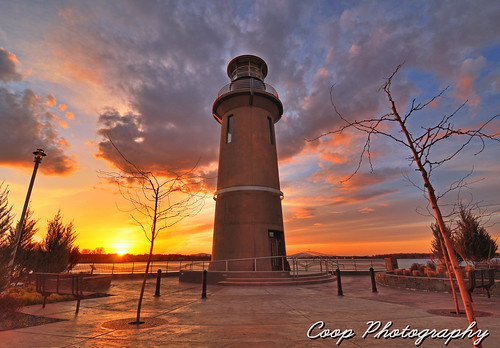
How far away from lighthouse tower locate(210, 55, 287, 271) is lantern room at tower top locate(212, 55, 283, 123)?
0.08 meters

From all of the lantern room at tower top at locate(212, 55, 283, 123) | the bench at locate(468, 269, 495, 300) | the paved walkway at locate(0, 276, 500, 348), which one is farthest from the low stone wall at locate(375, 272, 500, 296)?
the lantern room at tower top at locate(212, 55, 283, 123)

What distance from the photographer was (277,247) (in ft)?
59.2

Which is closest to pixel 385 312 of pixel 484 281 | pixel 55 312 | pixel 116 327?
pixel 484 281

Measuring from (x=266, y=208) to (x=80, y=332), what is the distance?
43.0ft

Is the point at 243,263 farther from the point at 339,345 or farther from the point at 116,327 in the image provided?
the point at 339,345

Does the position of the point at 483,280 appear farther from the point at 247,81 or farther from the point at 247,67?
the point at 247,67

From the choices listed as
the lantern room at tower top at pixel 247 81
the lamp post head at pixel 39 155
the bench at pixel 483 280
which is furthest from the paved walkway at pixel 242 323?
the lantern room at tower top at pixel 247 81

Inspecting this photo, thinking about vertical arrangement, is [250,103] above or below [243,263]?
above

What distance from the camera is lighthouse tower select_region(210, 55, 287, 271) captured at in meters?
16.8

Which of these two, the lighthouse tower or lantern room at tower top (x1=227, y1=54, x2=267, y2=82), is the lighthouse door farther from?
lantern room at tower top (x1=227, y1=54, x2=267, y2=82)

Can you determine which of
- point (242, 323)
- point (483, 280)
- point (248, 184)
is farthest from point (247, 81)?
point (242, 323)

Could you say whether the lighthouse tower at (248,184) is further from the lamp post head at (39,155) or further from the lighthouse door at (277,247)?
the lamp post head at (39,155)

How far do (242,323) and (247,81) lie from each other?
714 inches

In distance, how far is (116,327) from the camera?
19.0 feet
